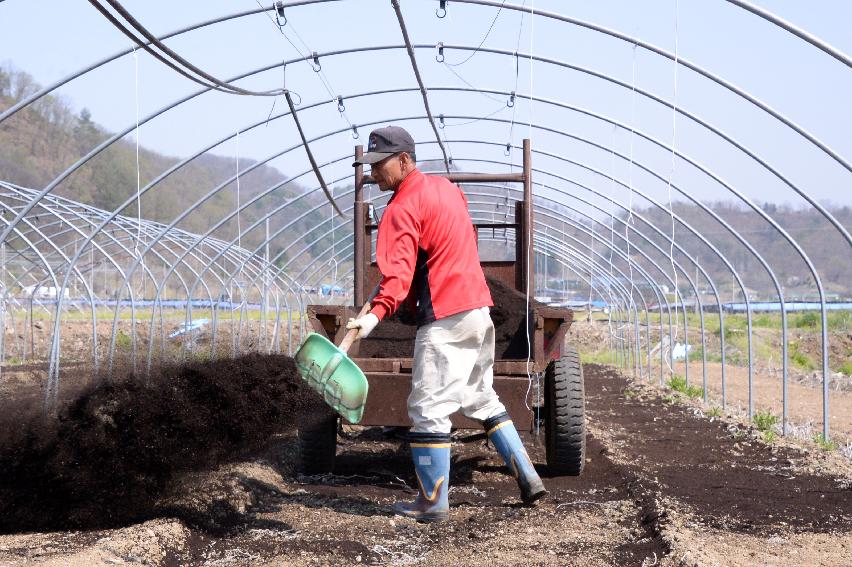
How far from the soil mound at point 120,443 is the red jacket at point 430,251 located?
918mm

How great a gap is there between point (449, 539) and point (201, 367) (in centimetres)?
147

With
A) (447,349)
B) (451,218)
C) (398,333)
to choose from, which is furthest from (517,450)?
(398,333)

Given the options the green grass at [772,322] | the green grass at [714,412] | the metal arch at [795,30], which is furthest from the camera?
the green grass at [772,322]

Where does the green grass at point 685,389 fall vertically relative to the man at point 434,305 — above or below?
below

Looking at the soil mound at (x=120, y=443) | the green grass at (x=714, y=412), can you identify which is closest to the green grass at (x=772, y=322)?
the green grass at (x=714, y=412)

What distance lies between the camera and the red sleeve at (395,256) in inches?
181

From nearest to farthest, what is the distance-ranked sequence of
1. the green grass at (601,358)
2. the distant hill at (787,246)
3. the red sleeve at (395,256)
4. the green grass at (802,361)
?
1. the red sleeve at (395,256)
2. the green grass at (802,361)
3. the green grass at (601,358)
4. the distant hill at (787,246)

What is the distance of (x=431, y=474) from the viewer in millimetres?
4824

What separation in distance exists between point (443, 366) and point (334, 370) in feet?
1.95

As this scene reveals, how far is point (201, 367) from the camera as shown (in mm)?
4953

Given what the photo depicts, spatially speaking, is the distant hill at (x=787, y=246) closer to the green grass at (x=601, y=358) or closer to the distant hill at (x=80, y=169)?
the green grass at (x=601, y=358)

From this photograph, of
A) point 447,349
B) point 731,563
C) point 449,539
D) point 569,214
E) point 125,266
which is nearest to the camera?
point 731,563

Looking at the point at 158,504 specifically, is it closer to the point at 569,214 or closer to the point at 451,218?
the point at 451,218

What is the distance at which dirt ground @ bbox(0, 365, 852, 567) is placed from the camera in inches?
162
